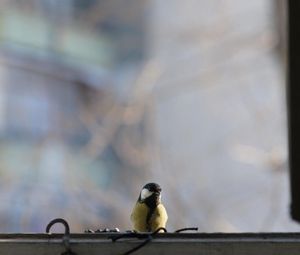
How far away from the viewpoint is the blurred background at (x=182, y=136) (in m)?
6.78

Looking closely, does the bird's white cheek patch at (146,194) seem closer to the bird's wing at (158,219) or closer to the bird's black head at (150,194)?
the bird's black head at (150,194)

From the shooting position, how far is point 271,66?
8.05 meters

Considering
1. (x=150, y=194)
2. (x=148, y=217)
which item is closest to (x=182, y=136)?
(x=150, y=194)

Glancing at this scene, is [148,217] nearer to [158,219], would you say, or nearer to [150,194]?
[158,219]

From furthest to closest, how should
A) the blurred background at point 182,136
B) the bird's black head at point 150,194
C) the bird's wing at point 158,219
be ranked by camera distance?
the blurred background at point 182,136 → the bird's black head at point 150,194 → the bird's wing at point 158,219

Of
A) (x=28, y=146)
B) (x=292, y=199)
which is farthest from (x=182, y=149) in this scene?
(x=292, y=199)

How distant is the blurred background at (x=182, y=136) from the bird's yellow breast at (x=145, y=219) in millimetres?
2688

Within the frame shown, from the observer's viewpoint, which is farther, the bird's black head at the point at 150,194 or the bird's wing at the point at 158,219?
the bird's black head at the point at 150,194

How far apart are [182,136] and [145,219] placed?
25.3ft

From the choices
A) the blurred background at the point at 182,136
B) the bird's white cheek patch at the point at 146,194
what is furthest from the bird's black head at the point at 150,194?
the blurred background at the point at 182,136

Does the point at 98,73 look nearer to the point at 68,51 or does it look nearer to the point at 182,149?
the point at 68,51

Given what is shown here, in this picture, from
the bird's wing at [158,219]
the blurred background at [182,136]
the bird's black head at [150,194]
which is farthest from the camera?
the blurred background at [182,136]

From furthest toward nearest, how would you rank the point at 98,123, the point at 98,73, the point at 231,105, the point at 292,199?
the point at 98,73 < the point at 231,105 < the point at 98,123 < the point at 292,199

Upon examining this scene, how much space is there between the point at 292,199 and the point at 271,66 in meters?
5.87
